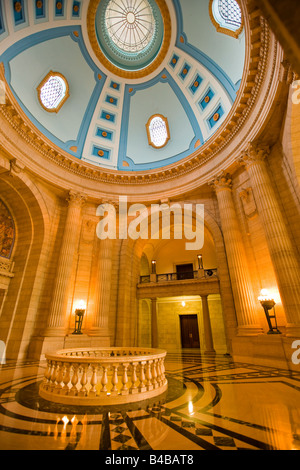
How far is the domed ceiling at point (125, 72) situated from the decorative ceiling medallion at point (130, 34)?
1.9 inches

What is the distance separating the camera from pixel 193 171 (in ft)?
39.1

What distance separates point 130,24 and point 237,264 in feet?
51.3

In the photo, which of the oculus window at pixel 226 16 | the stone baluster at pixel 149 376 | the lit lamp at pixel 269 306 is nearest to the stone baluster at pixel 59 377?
the stone baluster at pixel 149 376

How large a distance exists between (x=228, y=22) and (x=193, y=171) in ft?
21.2

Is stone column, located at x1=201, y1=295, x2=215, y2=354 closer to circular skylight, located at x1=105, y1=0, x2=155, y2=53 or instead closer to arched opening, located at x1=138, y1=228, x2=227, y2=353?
arched opening, located at x1=138, y1=228, x2=227, y2=353

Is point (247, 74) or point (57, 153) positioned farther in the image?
point (57, 153)

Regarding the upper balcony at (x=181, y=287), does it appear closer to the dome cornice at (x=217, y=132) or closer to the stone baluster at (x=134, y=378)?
the dome cornice at (x=217, y=132)

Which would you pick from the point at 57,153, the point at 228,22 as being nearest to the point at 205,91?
the point at 228,22

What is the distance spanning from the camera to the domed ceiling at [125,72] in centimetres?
952

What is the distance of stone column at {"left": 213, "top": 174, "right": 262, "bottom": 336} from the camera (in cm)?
788

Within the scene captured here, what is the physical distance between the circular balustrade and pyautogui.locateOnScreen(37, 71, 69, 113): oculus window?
1257 centimetres

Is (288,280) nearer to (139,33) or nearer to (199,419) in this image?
(199,419)

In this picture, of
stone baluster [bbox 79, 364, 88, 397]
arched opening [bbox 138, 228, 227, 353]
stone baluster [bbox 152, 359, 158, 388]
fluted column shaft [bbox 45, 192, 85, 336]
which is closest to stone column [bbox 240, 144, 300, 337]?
stone baluster [bbox 152, 359, 158, 388]
